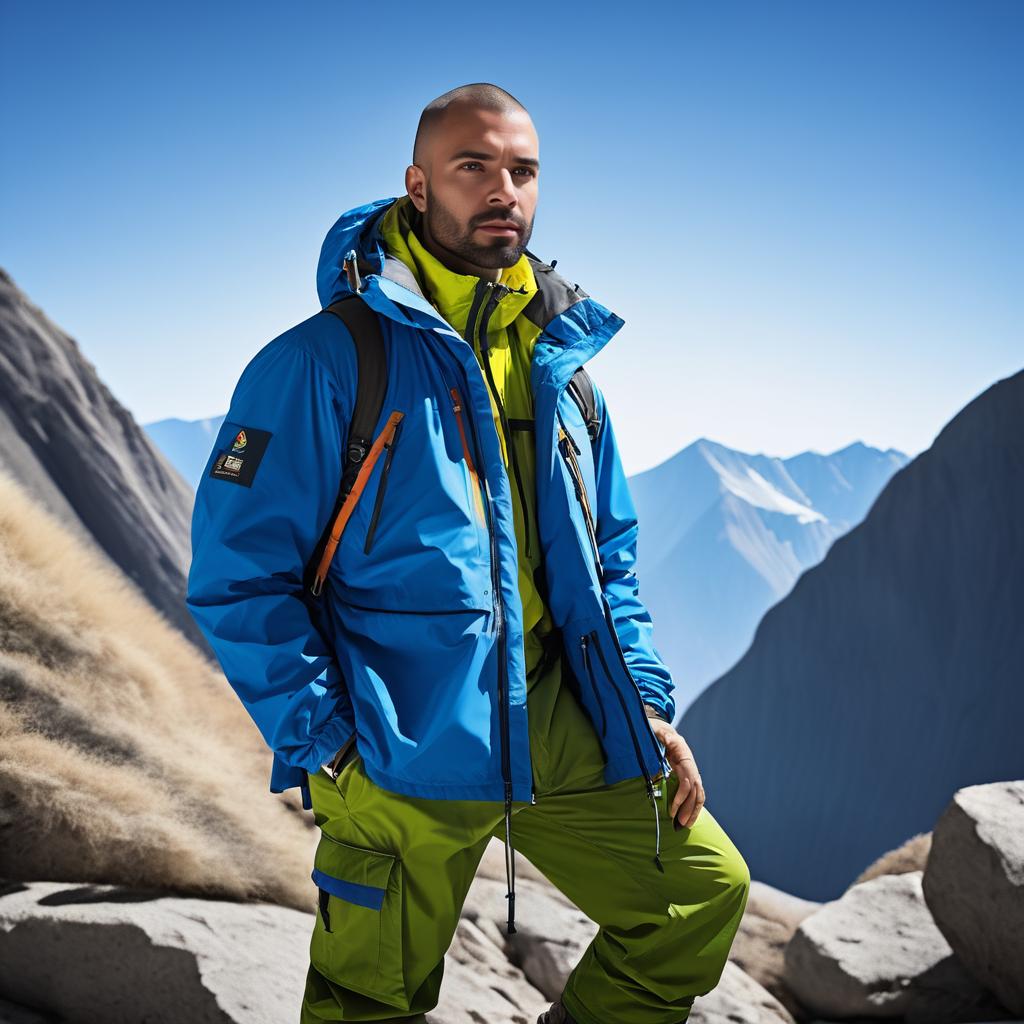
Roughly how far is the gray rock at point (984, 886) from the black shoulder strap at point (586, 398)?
305 centimetres

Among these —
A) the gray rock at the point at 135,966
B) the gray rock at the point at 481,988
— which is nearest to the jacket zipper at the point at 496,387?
the gray rock at the point at 135,966

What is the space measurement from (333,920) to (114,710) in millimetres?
3273

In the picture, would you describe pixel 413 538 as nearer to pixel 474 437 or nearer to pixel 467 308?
pixel 474 437

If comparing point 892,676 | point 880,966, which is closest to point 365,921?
point 880,966

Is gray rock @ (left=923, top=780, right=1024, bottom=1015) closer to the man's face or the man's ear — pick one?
the man's face

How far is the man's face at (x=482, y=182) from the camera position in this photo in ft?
8.16

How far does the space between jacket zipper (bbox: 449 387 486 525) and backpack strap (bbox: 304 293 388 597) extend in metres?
0.18

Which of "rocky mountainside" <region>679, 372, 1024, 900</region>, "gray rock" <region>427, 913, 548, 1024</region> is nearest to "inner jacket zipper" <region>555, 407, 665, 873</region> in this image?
"gray rock" <region>427, 913, 548, 1024</region>

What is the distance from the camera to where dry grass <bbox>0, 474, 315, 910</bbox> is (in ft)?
12.9

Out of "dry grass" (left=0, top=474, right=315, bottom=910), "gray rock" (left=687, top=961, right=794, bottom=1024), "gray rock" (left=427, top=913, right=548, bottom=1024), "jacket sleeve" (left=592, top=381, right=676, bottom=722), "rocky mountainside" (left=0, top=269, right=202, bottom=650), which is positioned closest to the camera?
"jacket sleeve" (left=592, top=381, right=676, bottom=722)

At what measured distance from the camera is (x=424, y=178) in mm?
2588

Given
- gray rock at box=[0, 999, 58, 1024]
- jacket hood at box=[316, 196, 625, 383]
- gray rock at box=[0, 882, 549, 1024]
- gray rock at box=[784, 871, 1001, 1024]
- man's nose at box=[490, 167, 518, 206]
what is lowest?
gray rock at box=[784, 871, 1001, 1024]

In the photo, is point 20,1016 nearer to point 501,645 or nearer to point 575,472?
point 501,645

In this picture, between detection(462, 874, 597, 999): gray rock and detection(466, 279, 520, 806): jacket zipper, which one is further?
detection(462, 874, 597, 999): gray rock
